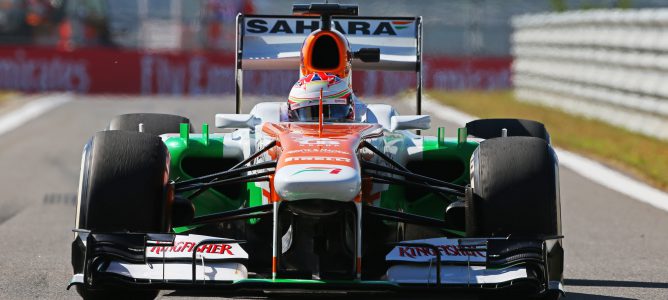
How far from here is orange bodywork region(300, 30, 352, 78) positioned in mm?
8625

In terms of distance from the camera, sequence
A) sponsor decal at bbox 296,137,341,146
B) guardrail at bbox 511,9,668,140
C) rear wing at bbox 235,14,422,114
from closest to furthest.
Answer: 1. sponsor decal at bbox 296,137,341,146
2. rear wing at bbox 235,14,422,114
3. guardrail at bbox 511,9,668,140

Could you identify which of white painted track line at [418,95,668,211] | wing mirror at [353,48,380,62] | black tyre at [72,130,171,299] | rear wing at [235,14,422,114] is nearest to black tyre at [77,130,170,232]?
black tyre at [72,130,171,299]

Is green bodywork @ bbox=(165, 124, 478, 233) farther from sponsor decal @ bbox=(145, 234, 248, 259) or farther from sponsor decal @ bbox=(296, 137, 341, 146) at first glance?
sponsor decal @ bbox=(145, 234, 248, 259)

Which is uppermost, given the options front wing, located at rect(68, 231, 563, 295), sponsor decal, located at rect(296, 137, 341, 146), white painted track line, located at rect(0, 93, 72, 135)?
sponsor decal, located at rect(296, 137, 341, 146)

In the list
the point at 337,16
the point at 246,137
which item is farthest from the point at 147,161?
the point at 337,16

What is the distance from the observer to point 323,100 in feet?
26.8

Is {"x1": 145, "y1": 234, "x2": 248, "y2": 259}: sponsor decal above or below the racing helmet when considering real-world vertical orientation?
below

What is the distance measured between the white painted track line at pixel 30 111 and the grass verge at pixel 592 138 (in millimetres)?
7018

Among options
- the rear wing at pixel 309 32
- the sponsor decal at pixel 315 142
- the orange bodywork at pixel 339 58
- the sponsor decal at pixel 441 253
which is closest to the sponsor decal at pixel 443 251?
the sponsor decal at pixel 441 253

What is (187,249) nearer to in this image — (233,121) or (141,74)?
(233,121)

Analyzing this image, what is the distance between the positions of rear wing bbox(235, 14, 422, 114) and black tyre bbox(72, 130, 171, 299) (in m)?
2.55

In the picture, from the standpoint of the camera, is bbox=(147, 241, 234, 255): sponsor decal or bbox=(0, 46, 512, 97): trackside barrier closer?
bbox=(147, 241, 234, 255): sponsor decal

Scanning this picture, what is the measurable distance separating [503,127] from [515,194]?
241 centimetres

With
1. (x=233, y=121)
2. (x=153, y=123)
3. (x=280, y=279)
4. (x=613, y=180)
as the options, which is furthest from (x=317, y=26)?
(x=613, y=180)
